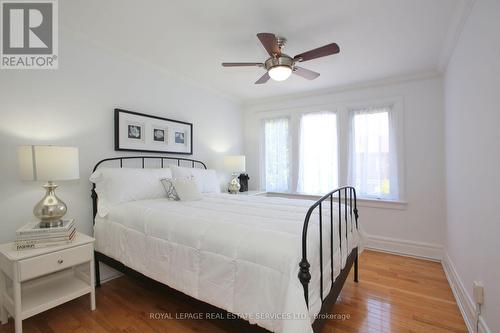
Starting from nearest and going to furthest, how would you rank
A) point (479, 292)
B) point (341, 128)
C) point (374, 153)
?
point (479, 292) < point (374, 153) < point (341, 128)

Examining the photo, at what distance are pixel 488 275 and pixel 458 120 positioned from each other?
1.41m

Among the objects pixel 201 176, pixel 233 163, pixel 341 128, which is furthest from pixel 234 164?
pixel 341 128

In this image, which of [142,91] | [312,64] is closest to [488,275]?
[312,64]

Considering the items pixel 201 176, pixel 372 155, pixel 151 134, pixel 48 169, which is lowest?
pixel 201 176

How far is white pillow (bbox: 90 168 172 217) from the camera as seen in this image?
2.27 meters

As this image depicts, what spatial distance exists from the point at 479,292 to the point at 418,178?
1.90 m

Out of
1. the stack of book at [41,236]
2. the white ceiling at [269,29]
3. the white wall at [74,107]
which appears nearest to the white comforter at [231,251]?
the stack of book at [41,236]

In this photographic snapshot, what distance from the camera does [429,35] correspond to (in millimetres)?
2291

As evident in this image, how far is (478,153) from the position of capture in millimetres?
1684

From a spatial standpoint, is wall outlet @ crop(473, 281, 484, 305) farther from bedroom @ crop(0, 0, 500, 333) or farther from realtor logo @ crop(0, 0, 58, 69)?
realtor logo @ crop(0, 0, 58, 69)

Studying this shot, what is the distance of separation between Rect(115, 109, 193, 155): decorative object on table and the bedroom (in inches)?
0.7

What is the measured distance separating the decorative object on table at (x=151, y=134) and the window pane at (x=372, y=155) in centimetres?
247

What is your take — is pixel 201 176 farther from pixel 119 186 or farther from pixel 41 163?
pixel 41 163

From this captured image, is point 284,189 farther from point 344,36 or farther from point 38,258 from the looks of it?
point 38,258
